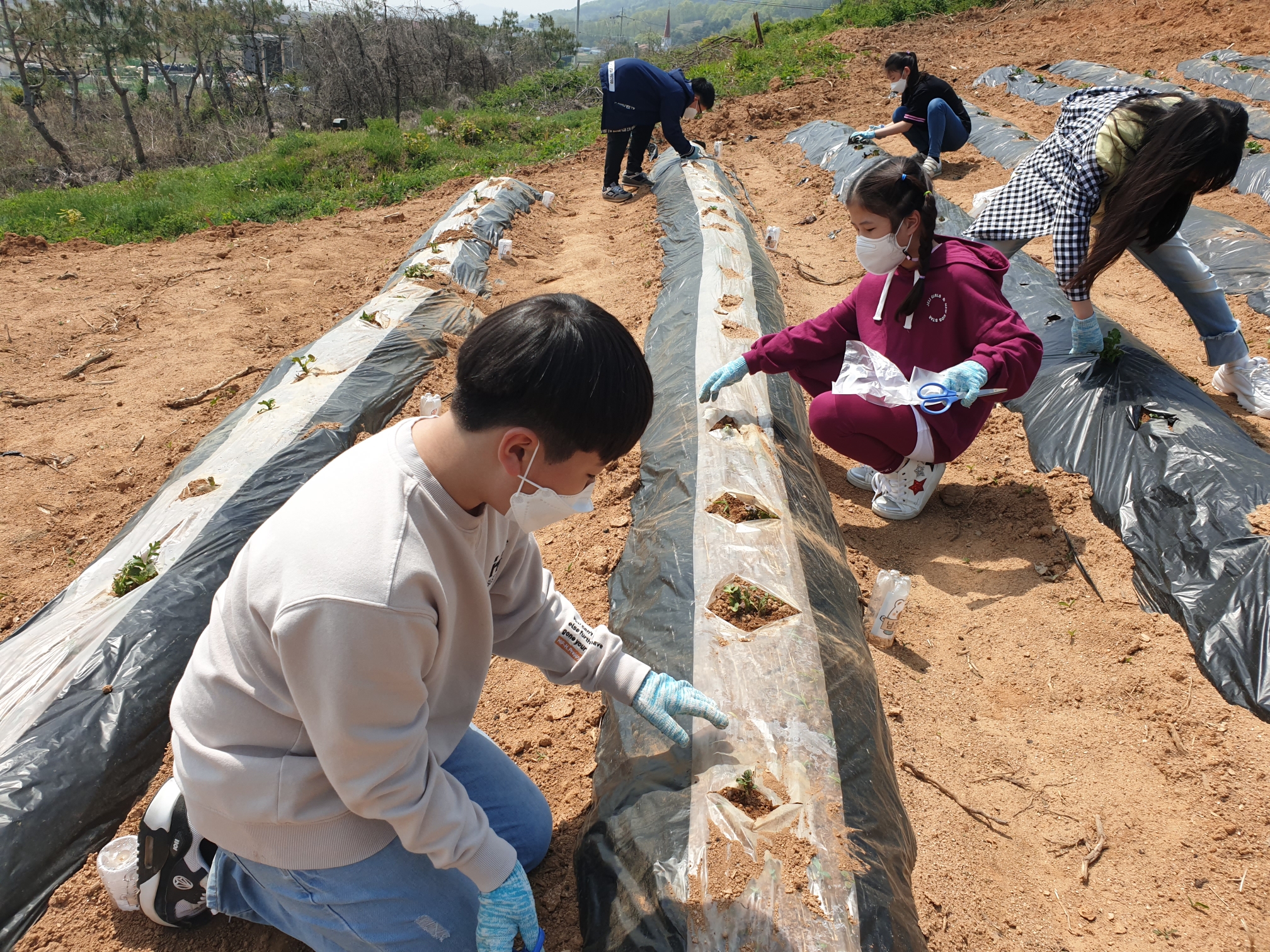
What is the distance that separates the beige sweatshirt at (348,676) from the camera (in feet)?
3.50

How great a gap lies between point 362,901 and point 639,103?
8.07 metres

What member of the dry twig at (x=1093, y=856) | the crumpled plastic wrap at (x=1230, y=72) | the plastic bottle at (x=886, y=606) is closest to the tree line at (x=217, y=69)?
the crumpled plastic wrap at (x=1230, y=72)

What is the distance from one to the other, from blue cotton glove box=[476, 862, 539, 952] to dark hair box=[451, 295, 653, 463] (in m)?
0.85

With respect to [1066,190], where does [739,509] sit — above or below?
below

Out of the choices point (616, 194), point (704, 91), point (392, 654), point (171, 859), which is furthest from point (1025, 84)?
point (171, 859)

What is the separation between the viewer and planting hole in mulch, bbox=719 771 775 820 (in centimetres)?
159

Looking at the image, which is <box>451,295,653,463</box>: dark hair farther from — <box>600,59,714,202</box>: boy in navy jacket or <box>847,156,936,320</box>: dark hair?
<box>600,59,714,202</box>: boy in navy jacket

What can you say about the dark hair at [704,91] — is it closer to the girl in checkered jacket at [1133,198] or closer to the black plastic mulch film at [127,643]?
the girl in checkered jacket at [1133,198]

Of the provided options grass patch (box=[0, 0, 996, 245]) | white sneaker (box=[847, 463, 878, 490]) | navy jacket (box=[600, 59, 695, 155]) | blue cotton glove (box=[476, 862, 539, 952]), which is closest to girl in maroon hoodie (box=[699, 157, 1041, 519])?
white sneaker (box=[847, 463, 878, 490])

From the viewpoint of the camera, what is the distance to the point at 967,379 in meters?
2.62

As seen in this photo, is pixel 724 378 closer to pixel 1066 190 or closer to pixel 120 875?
pixel 1066 190

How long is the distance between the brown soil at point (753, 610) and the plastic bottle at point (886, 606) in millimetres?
479

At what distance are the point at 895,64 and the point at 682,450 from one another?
235 inches

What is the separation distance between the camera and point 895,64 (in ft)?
22.4
